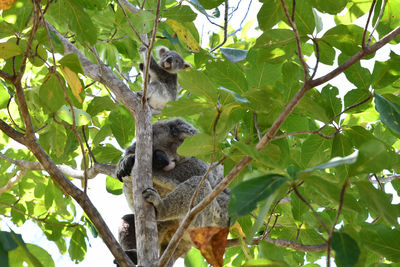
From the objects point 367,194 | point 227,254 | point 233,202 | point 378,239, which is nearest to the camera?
point 233,202

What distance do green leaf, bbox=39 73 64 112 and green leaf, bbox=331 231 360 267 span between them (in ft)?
5.28

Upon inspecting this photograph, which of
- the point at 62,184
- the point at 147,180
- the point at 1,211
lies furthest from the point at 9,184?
the point at 62,184

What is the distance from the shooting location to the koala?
6.43 m

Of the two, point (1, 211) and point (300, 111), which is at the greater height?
point (1, 211)

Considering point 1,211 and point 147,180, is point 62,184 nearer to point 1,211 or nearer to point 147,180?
point 147,180

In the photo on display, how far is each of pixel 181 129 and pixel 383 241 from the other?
9.17 ft

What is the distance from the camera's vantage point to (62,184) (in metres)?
2.26

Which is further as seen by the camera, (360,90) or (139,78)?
(139,78)

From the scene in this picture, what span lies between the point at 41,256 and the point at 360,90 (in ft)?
5.81

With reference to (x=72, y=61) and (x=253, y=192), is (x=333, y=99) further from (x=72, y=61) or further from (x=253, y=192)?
(x=72, y=61)

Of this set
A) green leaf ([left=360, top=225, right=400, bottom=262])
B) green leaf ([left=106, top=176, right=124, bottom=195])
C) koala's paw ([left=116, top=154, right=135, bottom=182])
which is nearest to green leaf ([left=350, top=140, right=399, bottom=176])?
green leaf ([left=360, top=225, right=400, bottom=262])

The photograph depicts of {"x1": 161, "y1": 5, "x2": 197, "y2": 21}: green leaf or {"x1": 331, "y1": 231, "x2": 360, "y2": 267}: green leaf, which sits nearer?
{"x1": 331, "y1": 231, "x2": 360, "y2": 267}: green leaf

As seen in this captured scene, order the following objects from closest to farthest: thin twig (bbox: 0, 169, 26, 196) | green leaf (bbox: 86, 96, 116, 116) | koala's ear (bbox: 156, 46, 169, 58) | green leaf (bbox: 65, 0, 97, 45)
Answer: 1. green leaf (bbox: 65, 0, 97, 45)
2. green leaf (bbox: 86, 96, 116, 116)
3. thin twig (bbox: 0, 169, 26, 196)
4. koala's ear (bbox: 156, 46, 169, 58)

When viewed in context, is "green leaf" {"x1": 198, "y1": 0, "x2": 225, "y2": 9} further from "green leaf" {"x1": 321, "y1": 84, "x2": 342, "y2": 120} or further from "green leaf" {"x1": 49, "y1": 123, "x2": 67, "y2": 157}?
"green leaf" {"x1": 49, "y1": 123, "x2": 67, "y2": 157}
